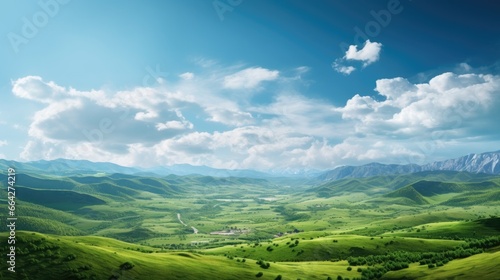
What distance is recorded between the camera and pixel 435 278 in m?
61.7

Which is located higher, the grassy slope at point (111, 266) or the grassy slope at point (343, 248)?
the grassy slope at point (111, 266)

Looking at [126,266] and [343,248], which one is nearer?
[126,266]

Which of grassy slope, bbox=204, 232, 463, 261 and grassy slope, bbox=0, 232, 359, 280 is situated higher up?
grassy slope, bbox=0, 232, 359, 280

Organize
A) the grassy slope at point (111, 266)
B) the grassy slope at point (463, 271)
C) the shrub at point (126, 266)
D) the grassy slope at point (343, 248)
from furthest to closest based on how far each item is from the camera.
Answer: the grassy slope at point (343, 248), the shrub at point (126, 266), the grassy slope at point (111, 266), the grassy slope at point (463, 271)

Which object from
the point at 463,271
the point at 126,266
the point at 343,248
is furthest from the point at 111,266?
the point at 343,248

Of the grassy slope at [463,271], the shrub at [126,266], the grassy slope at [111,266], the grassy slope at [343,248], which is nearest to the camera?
the grassy slope at [463,271]

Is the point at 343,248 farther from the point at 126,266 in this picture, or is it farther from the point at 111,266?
the point at 111,266

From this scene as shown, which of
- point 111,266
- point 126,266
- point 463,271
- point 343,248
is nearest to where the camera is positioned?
point 463,271

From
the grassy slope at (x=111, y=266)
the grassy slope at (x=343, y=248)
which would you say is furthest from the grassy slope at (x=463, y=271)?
the grassy slope at (x=343, y=248)

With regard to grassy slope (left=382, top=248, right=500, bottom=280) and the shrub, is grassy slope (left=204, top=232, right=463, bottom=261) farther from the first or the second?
the shrub

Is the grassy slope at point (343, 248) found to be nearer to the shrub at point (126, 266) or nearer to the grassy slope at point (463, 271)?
the grassy slope at point (463, 271)

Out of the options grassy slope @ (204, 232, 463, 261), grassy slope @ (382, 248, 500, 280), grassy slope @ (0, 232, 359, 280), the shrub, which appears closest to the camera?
grassy slope @ (382, 248, 500, 280)

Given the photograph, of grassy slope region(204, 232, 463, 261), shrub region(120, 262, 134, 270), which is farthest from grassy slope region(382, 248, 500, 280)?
grassy slope region(204, 232, 463, 261)

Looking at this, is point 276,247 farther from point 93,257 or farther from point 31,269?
point 31,269
